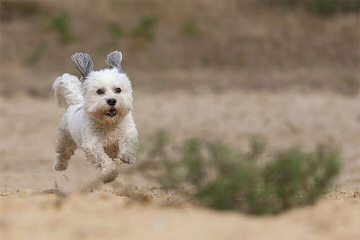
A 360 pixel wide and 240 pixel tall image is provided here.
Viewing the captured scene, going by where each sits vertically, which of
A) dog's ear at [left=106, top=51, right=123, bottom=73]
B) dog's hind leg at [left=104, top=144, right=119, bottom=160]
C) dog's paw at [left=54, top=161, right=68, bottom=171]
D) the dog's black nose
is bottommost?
dog's paw at [left=54, top=161, right=68, bottom=171]

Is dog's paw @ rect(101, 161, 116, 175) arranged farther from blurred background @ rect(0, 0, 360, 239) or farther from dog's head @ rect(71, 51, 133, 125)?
dog's head @ rect(71, 51, 133, 125)

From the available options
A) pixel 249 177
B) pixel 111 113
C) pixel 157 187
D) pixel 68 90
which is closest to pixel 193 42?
pixel 68 90

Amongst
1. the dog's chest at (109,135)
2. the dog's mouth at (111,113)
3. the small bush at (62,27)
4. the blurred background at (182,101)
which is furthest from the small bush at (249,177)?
the small bush at (62,27)

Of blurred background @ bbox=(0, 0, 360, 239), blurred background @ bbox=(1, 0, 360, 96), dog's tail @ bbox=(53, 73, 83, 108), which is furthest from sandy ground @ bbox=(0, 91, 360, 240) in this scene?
blurred background @ bbox=(1, 0, 360, 96)

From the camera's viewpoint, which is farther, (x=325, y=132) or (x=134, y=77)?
(x=134, y=77)

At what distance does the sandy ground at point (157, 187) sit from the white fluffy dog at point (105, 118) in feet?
1.18

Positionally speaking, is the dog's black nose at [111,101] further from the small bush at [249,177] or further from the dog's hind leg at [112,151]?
the small bush at [249,177]

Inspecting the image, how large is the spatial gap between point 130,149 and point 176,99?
37.8 feet

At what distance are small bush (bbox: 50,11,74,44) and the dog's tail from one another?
16.0m

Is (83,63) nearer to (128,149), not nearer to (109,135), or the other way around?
(109,135)

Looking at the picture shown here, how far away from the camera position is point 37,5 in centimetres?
2714

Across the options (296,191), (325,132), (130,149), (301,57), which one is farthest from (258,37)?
(296,191)

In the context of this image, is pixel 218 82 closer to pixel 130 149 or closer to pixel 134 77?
pixel 134 77

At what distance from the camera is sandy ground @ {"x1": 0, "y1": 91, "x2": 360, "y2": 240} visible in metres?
4.50
